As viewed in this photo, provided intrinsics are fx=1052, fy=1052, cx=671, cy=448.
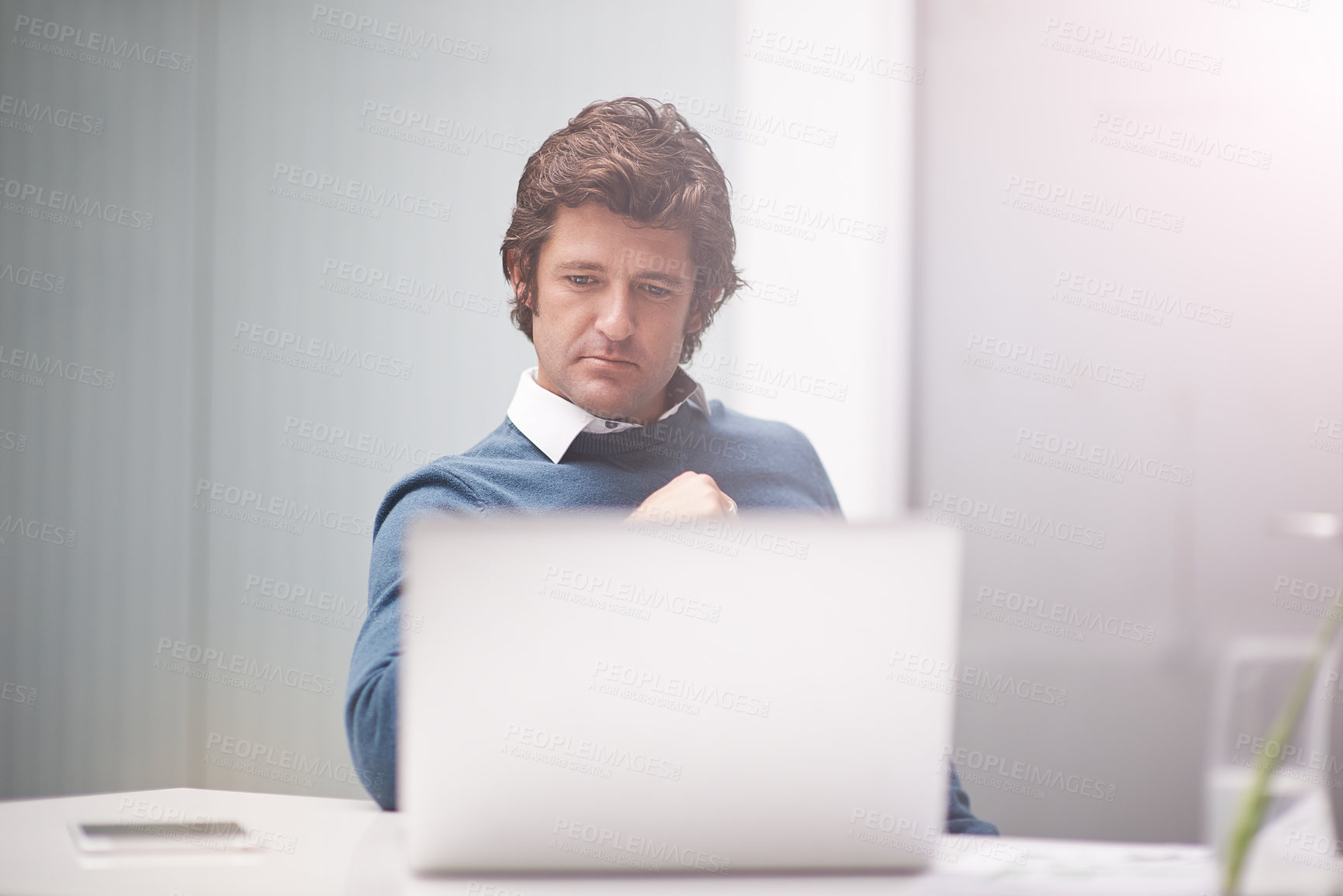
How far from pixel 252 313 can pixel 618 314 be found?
4.20 ft

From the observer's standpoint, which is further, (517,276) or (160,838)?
(517,276)

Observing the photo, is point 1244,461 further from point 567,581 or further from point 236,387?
point 236,387

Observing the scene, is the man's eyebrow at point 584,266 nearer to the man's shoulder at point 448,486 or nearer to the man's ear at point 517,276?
the man's ear at point 517,276

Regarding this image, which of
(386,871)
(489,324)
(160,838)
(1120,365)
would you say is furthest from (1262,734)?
(489,324)

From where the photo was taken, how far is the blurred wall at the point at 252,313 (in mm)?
2430

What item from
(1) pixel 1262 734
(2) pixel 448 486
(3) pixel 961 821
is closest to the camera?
(1) pixel 1262 734

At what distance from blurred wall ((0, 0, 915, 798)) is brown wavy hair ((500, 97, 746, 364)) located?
0.69 m

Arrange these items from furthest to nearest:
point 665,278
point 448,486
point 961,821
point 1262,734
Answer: point 665,278 → point 448,486 → point 961,821 → point 1262,734

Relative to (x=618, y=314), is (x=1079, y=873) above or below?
below

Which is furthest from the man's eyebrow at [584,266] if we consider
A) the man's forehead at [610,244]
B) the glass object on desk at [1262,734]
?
the glass object on desk at [1262,734]

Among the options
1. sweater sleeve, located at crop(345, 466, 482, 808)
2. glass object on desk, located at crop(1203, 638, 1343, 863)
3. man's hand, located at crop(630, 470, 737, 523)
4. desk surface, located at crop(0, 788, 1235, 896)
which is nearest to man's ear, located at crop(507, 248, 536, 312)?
sweater sleeve, located at crop(345, 466, 482, 808)

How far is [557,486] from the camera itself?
5.08ft

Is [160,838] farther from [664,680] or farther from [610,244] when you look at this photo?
[610,244]

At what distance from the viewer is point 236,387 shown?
8.11 feet
